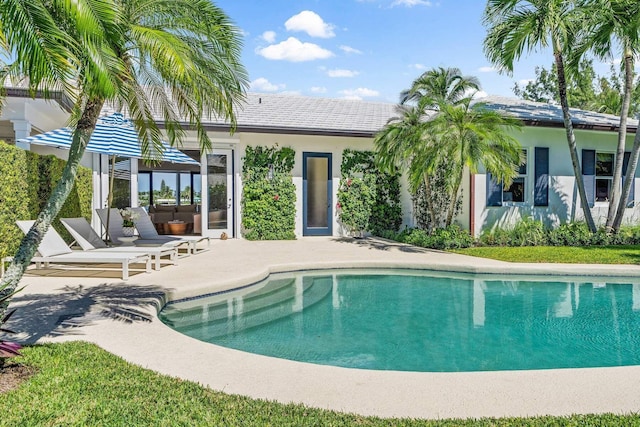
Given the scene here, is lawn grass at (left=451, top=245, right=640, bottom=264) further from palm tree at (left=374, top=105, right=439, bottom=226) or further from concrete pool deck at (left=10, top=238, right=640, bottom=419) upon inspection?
concrete pool deck at (left=10, top=238, right=640, bottom=419)

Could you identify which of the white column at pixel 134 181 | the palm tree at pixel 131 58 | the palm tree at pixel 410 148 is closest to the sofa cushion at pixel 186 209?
the white column at pixel 134 181

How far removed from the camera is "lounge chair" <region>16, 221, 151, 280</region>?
8227mm

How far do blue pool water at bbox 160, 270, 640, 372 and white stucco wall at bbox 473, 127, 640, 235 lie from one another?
5031 mm

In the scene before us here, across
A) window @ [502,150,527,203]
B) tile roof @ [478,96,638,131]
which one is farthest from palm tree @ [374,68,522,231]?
tile roof @ [478,96,638,131]

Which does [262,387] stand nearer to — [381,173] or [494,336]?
[494,336]

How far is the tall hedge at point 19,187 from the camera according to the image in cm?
814

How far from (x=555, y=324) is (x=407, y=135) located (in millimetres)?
7339

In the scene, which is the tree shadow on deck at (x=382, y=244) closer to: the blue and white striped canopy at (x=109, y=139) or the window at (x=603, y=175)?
the blue and white striped canopy at (x=109, y=139)

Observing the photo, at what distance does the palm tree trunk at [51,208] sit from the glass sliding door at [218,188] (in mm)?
10459

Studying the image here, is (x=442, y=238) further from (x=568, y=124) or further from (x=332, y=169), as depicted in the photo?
(x=568, y=124)

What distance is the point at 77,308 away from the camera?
6.16m

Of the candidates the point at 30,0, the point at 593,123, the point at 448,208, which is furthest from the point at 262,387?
the point at 593,123

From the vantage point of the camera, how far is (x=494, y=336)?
647 centimetres

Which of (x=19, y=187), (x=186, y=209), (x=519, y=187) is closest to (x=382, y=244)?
(x=519, y=187)
